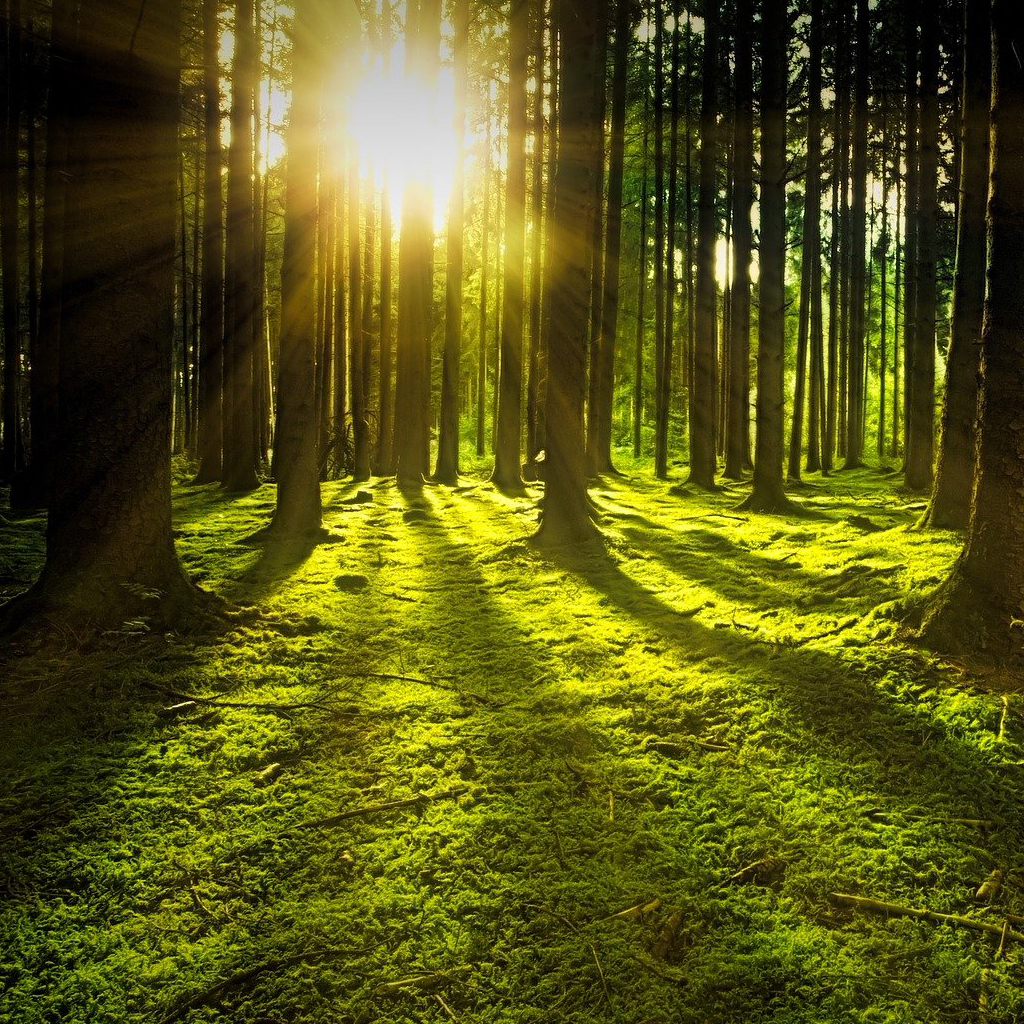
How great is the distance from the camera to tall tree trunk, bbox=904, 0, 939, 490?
39.3 feet

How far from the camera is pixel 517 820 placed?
2.91 metres

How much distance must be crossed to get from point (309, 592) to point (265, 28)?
60.0 feet

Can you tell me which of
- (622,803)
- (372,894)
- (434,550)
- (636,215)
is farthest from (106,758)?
(636,215)

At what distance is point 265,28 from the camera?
17.4 m

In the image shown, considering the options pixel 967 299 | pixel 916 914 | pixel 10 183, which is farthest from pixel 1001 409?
pixel 10 183

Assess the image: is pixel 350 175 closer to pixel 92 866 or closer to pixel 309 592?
pixel 309 592

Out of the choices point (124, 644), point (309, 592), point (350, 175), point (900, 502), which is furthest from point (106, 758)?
point (350, 175)

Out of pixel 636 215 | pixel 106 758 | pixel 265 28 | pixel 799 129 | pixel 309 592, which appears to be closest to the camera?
pixel 106 758

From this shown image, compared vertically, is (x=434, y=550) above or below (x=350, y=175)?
below

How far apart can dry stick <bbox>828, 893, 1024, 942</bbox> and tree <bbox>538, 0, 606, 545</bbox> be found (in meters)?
5.71

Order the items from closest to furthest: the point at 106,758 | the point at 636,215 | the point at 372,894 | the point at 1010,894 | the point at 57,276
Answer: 1. the point at 1010,894
2. the point at 372,894
3. the point at 106,758
4. the point at 57,276
5. the point at 636,215

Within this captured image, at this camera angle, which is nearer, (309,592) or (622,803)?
(622,803)

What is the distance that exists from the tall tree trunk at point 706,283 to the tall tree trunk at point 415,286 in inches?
240

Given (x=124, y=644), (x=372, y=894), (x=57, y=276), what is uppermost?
(x=57, y=276)
